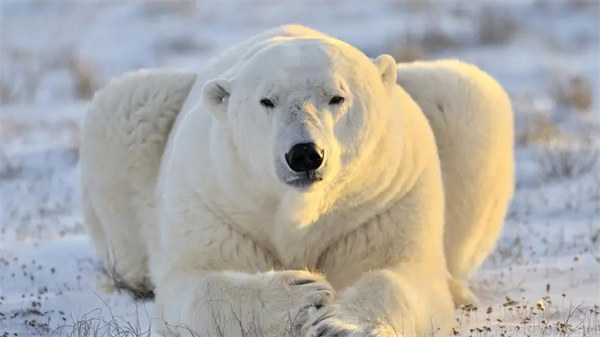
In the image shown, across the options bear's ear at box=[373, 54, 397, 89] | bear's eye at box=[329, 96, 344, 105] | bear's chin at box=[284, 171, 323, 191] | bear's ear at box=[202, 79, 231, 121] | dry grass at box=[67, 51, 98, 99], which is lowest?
dry grass at box=[67, 51, 98, 99]

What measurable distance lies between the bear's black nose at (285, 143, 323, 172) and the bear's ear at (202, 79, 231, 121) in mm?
628

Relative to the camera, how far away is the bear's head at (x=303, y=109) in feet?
11.8

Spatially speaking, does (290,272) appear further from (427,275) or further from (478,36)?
(478,36)

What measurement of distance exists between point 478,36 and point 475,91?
37.2 feet

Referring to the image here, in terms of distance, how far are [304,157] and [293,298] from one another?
51 centimetres

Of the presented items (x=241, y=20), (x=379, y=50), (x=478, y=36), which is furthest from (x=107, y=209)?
(x=241, y=20)

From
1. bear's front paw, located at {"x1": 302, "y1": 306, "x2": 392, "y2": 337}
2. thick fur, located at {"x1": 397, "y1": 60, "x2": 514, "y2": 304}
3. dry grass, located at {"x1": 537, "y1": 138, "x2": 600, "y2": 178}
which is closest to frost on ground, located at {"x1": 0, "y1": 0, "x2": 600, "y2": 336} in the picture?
dry grass, located at {"x1": 537, "y1": 138, "x2": 600, "y2": 178}

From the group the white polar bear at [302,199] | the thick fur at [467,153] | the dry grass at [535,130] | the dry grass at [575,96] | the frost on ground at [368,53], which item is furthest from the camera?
the dry grass at [575,96]

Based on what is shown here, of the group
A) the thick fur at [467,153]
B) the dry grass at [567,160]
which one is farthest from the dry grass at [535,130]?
the thick fur at [467,153]

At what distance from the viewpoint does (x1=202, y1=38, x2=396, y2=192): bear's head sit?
3.58m

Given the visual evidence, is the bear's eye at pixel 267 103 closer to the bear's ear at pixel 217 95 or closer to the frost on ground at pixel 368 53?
the bear's ear at pixel 217 95

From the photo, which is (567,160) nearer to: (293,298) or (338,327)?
(293,298)

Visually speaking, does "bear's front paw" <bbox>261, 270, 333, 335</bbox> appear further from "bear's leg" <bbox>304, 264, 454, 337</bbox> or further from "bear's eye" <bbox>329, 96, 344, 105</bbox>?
"bear's eye" <bbox>329, 96, 344, 105</bbox>

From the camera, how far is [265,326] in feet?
12.1
